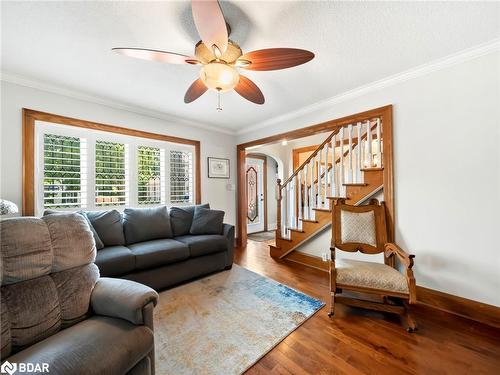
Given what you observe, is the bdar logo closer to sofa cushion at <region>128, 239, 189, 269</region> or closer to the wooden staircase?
sofa cushion at <region>128, 239, 189, 269</region>

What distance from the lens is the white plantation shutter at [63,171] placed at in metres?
2.53

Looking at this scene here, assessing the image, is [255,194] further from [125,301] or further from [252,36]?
[125,301]

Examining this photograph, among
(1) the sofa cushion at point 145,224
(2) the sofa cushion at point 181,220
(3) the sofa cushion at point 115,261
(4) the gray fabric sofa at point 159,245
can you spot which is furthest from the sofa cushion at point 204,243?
(3) the sofa cushion at point 115,261

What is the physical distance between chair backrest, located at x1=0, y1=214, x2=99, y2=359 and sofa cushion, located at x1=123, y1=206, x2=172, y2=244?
1.30 m

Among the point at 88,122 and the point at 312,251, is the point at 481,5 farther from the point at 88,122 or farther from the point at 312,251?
the point at 88,122

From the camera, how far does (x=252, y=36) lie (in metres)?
1.64

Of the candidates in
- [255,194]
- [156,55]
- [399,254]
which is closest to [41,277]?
[156,55]

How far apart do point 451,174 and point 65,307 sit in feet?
10.5

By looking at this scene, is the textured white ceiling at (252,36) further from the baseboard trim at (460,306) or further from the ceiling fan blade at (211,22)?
the baseboard trim at (460,306)

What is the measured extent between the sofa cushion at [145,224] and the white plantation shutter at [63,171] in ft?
2.22

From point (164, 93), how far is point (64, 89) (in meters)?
1.18

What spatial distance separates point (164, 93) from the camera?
2.64 metres

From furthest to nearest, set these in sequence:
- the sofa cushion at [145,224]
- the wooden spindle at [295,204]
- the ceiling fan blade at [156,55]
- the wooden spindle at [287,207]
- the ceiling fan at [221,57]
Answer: the wooden spindle at [287,207] < the wooden spindle at [295,204] < the sofa cushion at [145,224] < the ceiling fan blade at [156,55] < the ceiling fan at [221,57]

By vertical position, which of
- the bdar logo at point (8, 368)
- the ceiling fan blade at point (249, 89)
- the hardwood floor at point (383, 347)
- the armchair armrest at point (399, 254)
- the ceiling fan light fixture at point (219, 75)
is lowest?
the hardwood floor at point (383, 347)
